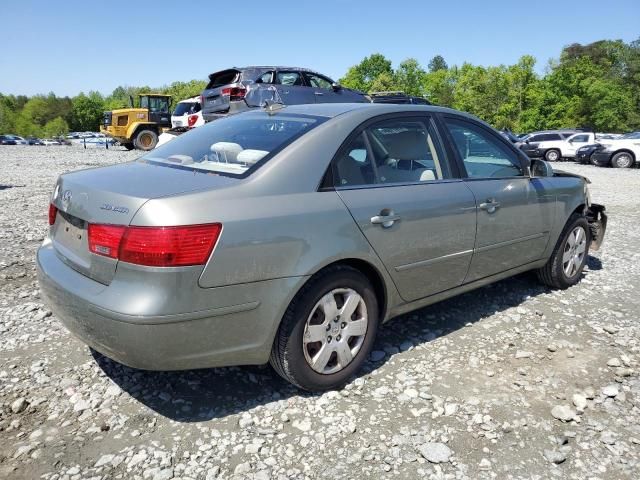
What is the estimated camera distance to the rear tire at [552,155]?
2552cm

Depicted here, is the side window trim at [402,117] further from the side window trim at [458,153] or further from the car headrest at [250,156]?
the car headrest at [250,156]

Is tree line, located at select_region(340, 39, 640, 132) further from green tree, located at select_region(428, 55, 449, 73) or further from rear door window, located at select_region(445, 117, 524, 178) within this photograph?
green tree, located at select_region(428, 55, 449, 73)

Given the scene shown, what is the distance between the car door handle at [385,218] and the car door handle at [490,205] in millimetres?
917

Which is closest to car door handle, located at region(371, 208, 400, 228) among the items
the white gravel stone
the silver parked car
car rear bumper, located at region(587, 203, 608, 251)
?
the silver parked car

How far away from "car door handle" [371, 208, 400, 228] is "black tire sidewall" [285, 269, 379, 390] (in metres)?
0.32

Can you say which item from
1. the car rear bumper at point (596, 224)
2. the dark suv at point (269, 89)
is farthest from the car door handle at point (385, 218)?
the dark suv at point (269, 89)

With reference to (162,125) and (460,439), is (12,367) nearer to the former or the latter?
(460,439)

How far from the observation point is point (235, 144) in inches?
123

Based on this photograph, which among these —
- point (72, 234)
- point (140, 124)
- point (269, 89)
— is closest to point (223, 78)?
point (269, 89)

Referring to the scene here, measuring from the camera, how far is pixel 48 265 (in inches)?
111

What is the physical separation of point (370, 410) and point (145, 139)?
25107mm

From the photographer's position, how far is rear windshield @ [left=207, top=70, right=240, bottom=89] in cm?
1305

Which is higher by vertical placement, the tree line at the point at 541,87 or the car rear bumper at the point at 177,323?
the tree line at the point at 541,87

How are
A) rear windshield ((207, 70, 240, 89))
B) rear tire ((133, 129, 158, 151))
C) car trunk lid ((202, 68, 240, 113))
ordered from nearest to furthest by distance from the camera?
car trunk lid ((202, 68, 240, 113)), rear windshield ((207, 70, 240, 89)), rear tire ((133, 129, 158, 151))
